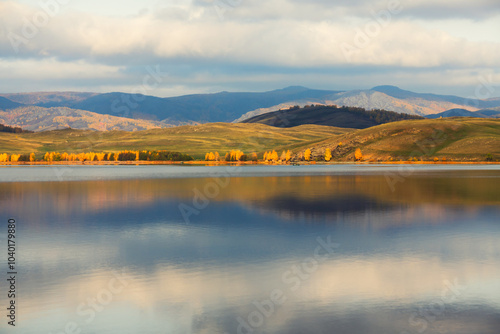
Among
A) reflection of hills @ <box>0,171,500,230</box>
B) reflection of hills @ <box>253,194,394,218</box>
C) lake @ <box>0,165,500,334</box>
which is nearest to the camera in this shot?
lake @ <box>0,165,500,334</box>

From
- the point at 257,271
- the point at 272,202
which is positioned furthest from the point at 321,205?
the point at 257,271

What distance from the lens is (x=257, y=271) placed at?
96.1ft

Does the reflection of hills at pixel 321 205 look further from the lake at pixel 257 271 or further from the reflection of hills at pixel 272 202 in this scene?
the lake at pixel 257 271

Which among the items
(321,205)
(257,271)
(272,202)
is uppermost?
(257,271)

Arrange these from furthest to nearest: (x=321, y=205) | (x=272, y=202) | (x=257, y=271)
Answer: (x=272, y=202) → (x=321, y=205) → (x=257, y=271)

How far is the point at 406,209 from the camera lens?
59.8 meters

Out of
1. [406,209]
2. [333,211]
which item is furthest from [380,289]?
[406,209]

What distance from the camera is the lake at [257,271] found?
2114 centimetres

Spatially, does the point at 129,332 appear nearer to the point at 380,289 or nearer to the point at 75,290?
the point at 75,290

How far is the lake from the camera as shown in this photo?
2114 centimetres

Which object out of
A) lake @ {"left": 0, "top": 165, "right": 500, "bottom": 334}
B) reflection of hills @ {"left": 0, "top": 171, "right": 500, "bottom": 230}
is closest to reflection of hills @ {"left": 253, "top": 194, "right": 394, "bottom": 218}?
reflection of hills @ {"left": 0, "top": 171, "right": 500, "bottom": 230}

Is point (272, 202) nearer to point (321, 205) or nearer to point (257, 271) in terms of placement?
point (321, 205)

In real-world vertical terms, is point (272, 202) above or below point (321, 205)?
below

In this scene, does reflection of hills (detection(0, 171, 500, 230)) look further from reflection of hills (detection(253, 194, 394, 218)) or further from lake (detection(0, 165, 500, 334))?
lake (detection(0, 165, 500, 334))
